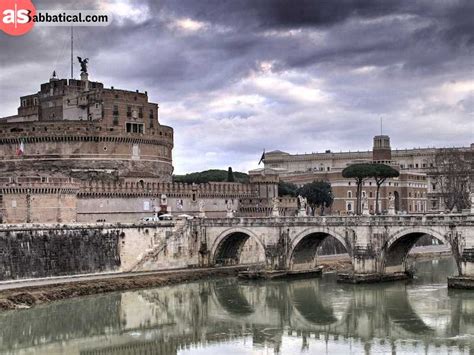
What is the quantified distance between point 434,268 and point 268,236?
1162cm

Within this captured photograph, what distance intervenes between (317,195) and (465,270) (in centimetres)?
4113

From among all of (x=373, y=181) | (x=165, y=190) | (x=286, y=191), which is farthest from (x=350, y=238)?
(x=373, y=181)

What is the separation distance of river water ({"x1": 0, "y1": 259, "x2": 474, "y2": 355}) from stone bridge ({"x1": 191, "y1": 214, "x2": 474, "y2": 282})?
1.52 meters

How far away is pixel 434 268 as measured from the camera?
49.0m

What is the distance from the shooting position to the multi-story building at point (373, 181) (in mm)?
82750

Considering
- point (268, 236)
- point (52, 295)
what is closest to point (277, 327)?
point (52, 295)

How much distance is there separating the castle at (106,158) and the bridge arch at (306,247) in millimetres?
10899

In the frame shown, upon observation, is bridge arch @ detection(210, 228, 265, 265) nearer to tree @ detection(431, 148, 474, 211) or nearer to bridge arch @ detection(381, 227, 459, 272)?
bridge arch @ detection(381, 227, 459, 272)

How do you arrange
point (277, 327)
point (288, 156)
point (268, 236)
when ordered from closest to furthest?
1. point (277, 327)
2. point (268, 236)
3. point (288, 156)

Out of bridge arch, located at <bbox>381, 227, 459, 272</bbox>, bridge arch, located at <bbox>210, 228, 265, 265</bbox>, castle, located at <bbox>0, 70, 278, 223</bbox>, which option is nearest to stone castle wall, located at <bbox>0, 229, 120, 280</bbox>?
bridge arch, located at <bbox>210, 228, 265, 265</bbox>

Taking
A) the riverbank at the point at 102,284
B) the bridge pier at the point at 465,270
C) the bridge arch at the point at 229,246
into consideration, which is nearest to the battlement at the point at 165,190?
the bridge arch at the point at 229,246

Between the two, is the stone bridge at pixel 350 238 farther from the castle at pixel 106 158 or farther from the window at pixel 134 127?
the window at pixel 134 127

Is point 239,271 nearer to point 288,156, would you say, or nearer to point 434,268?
point 434,268

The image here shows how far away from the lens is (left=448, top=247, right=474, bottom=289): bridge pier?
36062 millimetres
